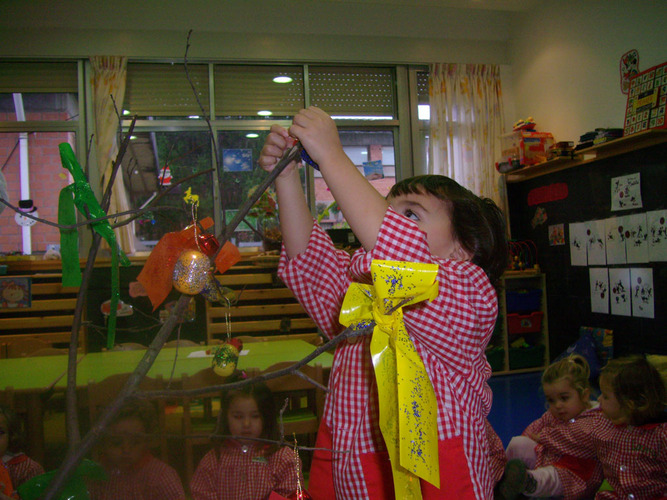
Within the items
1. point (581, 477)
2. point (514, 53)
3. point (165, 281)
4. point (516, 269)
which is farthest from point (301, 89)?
point (165, 281)

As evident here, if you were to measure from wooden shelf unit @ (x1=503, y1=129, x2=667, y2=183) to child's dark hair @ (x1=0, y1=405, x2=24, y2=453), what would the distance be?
3178 mm

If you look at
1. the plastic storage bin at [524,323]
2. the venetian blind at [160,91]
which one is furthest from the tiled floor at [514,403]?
the venetian blind at [160,91]

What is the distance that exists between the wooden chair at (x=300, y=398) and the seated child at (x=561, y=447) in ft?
2.40

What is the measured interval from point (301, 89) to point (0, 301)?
2891 millimetres

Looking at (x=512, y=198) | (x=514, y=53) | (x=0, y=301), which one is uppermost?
(x=514, y=53)

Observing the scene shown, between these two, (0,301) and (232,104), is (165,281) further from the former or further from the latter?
(232,104)

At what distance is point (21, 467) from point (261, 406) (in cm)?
56

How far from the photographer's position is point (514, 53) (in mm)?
Result: 4715

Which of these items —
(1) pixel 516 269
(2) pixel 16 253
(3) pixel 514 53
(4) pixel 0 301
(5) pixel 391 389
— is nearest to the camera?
(5) pixel 391 389

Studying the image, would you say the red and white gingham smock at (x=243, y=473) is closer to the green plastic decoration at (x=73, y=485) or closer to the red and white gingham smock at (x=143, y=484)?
the red and white gingham smock at (x=143, y=484)

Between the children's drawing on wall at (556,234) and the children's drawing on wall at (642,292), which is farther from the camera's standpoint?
the children's drawing on wall at (556,234)

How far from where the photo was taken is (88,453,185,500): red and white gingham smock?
21.2 inches

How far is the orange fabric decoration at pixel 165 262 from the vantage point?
542 millimetres

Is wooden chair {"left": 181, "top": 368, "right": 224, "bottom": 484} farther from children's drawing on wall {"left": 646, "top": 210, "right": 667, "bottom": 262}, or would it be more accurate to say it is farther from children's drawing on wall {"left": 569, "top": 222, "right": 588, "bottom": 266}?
children's drawing on wall {"left": 569, "top": 222, "right": 588, "bottom": 266}
